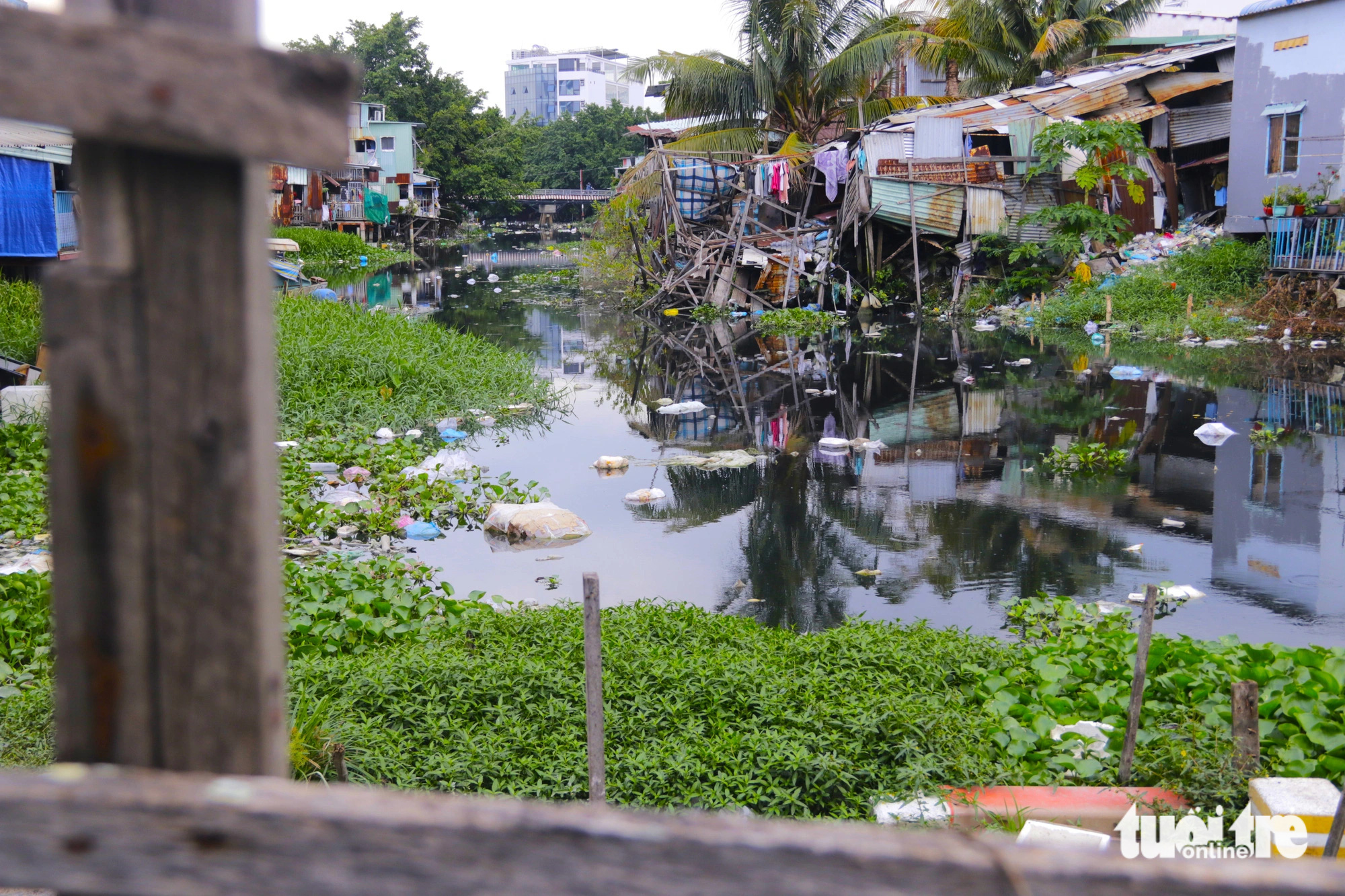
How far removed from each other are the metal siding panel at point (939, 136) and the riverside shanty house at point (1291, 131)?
4347 mm

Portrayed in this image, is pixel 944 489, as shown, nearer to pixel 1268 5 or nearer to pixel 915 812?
pixel 915 812

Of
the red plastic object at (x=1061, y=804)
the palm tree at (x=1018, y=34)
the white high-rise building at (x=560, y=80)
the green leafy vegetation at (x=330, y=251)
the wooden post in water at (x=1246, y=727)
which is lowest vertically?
the red plastic object at (x=1061, y=804)

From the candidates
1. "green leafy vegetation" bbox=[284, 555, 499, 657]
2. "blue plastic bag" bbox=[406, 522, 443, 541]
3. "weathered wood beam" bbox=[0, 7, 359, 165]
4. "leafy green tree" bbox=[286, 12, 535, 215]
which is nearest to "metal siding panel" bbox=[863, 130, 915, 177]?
"blue plastic bag" bbox=[406, 522, 443, 541]

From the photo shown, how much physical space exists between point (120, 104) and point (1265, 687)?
3.96 m

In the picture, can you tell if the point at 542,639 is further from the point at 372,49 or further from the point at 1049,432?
the point at 372,49

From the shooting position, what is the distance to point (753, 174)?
21.2 metres

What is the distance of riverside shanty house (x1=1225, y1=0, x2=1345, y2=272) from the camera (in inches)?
601

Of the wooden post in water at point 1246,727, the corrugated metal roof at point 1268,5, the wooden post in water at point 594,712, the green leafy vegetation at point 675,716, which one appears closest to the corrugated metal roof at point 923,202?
the corrugated metal roof at point 1268,5

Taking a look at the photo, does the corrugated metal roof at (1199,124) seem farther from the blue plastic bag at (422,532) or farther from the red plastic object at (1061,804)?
the red plastic object at (1061,804)

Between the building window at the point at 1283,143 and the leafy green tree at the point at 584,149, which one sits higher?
the leafy green tree at the point at 584,149

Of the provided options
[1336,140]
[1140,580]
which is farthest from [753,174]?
[1140,580]

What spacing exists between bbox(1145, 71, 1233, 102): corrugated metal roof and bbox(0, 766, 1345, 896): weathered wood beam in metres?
21.5

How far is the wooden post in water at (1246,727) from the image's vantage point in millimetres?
3326

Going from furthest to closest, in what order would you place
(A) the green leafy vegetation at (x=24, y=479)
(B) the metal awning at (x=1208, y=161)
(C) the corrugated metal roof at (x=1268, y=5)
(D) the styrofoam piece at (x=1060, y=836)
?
(B) the metal awning at (x=1208, y=161), (C) the corrugated metal roof at (x=1268, y=5), (A) the green leafy vegetation at (x=24, y=479), (D) the styrofoam piece at (x=1060, y=836)
